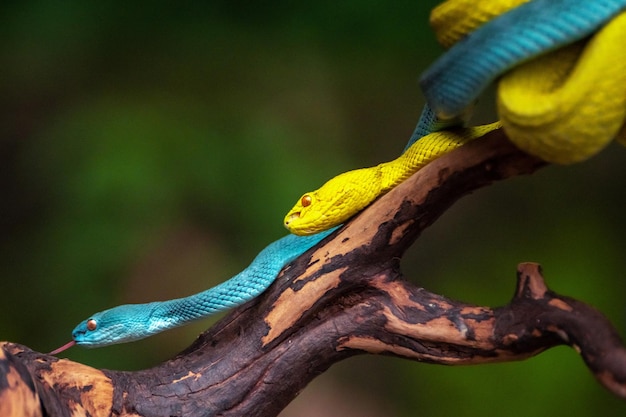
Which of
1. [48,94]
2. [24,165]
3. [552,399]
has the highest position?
[48,94]

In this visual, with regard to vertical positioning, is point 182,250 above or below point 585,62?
below

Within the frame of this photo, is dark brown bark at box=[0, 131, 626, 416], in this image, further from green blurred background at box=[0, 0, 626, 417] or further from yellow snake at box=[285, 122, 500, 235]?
green blurred background at box=[0, 0, 626, 417]

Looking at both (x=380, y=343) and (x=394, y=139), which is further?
(x=394, y=139)

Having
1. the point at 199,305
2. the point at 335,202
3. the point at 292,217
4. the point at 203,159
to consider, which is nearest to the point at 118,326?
A: the point at 199,305

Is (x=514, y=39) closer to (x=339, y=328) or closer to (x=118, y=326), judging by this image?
(x=339, y=328)

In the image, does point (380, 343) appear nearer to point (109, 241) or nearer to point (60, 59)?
point (109, 241)

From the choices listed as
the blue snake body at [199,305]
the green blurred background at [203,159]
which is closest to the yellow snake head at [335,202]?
the blue snake body at [199,305]

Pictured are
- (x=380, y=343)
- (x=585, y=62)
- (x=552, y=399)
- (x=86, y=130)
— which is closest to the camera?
(x=585, y=62)

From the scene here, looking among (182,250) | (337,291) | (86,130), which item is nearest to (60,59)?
(86,130)
